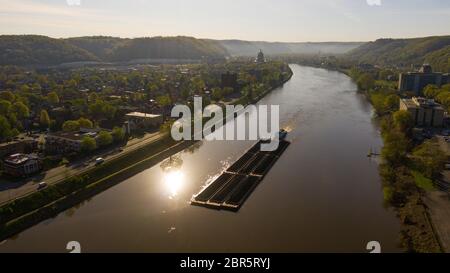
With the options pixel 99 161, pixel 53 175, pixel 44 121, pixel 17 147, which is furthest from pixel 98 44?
pixel 53 175

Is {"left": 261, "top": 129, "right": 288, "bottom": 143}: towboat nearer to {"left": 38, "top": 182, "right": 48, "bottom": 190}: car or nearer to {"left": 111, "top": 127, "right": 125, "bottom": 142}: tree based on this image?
{"left": 111, "top": 127, "right": 125, "bottom": 142}: tree

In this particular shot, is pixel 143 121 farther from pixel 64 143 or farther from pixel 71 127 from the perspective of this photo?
pixel 64 143

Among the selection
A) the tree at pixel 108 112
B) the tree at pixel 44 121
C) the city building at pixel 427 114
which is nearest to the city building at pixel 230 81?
the tree at pixel 108 112

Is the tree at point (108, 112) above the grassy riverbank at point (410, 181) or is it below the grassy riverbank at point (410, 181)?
above

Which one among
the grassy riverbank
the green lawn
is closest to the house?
the grassy riverbank

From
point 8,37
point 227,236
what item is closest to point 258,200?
point 227,236

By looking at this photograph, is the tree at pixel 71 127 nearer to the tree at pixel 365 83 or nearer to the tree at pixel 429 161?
the tree at pixel 429 161
